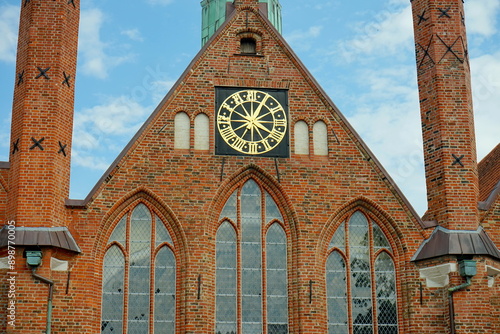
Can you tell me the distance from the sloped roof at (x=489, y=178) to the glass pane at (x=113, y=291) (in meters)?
9.02

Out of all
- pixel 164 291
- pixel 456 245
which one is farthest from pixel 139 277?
pixel 456 245

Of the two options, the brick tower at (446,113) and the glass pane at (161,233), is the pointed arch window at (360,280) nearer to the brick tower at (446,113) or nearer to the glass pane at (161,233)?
the brick tower at (446,113)

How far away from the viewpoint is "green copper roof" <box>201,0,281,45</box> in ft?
110

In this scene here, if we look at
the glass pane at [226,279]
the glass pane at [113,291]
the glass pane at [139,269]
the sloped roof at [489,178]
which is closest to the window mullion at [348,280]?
the glass pane at [226,279]

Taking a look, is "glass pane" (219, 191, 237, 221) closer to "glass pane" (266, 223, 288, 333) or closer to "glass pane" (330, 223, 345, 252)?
"glass pane" (266, 223, 288, 333)

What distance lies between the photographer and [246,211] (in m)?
21.8

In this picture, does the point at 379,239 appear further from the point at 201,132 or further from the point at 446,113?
the point at 201,132

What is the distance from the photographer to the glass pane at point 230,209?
21688 millimetres

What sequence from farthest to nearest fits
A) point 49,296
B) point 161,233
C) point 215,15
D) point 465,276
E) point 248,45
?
1. point 215,15
2. point 248,45
3. point 161,233
4. point 465,276
5. point 49,296

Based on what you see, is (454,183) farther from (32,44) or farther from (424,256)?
(32,44)

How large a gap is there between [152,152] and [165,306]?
3.77 m

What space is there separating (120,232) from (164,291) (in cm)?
177

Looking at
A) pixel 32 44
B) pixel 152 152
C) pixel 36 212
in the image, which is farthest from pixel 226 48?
pixel 36 212

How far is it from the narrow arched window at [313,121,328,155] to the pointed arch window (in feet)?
5.91
